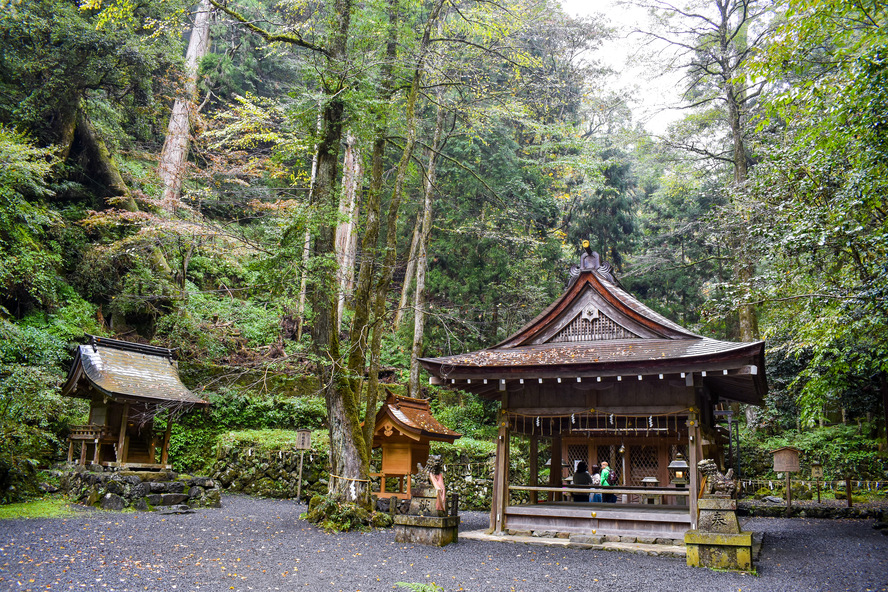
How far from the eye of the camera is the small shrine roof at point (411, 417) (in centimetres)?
1199

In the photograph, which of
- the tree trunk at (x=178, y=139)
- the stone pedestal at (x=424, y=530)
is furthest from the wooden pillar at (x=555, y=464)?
the tree trunk at (x=178, y=139)

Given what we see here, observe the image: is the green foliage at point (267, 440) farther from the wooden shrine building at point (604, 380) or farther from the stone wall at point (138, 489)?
the wooden shrine building at point (604, 380)

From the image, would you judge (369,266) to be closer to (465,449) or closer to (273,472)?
(465,449)

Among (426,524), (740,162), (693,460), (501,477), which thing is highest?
(740,162)

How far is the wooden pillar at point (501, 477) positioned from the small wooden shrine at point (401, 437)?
1747 mm

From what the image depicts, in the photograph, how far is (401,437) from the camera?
12.4 meters

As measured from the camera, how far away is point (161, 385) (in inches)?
508

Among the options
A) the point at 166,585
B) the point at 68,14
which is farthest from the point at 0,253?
the point at 166,585

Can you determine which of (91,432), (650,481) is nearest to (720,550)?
(650,481)

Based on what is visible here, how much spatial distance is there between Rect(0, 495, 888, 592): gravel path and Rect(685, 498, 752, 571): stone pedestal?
0.28 metres

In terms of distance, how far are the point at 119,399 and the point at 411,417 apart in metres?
6.21

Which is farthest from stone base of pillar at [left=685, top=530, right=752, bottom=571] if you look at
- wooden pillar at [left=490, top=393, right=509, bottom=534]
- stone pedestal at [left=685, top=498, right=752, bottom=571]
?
wooden pillar at [left=490, top=393, right=509, bottom=534]

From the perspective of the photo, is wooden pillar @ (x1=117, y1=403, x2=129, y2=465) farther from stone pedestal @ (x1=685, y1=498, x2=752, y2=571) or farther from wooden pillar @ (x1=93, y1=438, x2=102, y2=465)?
stone pedestal @ (x1=685, y1=498, x2=752, y2=571)

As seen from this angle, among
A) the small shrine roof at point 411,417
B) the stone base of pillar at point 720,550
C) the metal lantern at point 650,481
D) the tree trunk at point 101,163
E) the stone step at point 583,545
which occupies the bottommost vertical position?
the stone step at point 583,545
